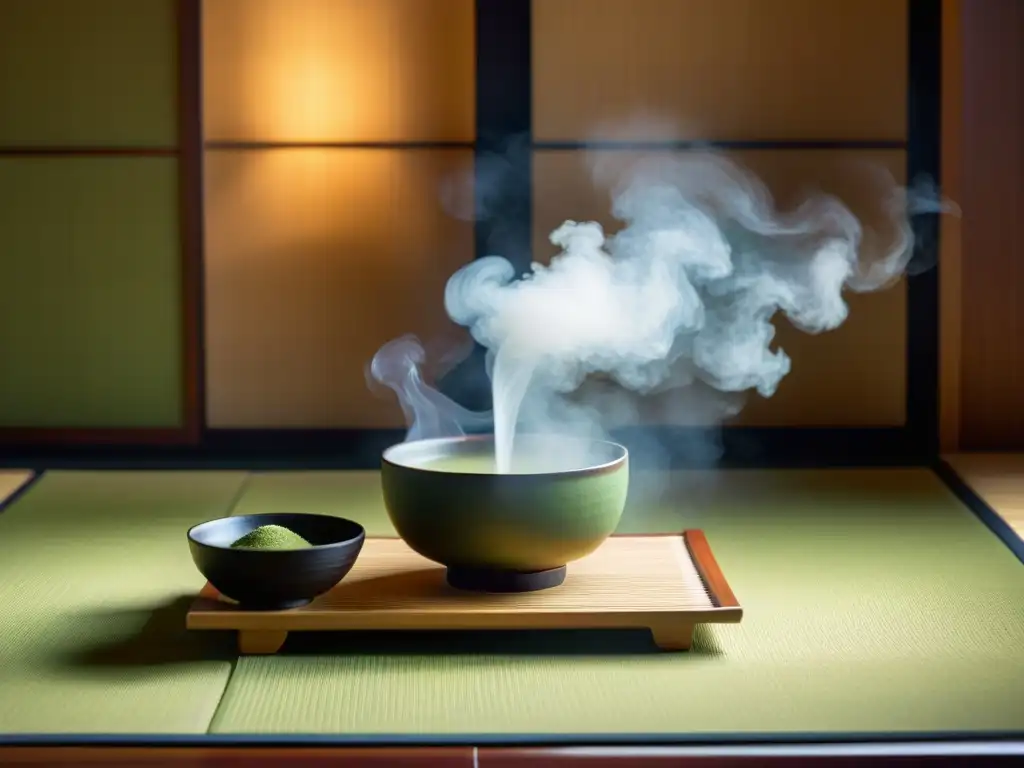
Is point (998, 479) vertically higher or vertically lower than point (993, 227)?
lower

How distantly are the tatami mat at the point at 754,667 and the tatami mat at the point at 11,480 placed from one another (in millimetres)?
1159

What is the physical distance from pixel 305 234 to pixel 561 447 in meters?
1.38

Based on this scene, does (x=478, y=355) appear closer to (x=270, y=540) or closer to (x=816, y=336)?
(x=816, y=336)

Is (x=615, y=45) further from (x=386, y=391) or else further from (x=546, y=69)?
(x=386, y=391)

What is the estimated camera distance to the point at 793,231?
3010 millimetres

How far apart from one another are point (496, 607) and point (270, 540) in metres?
0.30

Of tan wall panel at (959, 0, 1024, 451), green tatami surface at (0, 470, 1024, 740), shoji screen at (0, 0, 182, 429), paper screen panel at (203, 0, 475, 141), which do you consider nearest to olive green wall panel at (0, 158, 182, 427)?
shoji screen at (0, 0, 182, 429)

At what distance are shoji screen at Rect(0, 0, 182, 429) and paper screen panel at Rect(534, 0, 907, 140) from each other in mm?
916

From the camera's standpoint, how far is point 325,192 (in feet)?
9.70

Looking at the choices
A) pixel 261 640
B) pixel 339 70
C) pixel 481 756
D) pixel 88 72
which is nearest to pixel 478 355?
pixel 339 70

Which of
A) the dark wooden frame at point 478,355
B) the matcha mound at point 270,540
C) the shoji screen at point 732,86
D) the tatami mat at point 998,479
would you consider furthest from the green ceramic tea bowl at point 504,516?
the shoji screen at point 732,86

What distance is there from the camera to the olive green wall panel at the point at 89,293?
116 inches

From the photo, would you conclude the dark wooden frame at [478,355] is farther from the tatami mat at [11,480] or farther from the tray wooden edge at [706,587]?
the tray wooden edge at [706,587]

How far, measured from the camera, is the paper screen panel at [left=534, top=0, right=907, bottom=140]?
2908 millimetres
